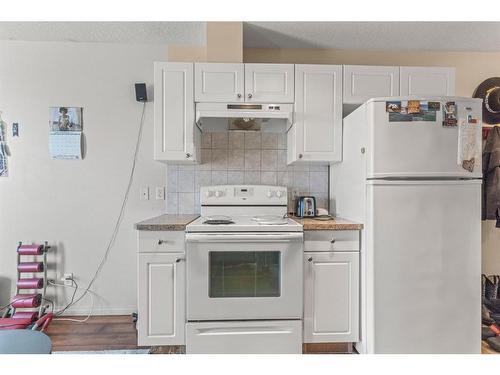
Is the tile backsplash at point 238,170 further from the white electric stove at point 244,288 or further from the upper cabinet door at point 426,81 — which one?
the upper cabinet door at point 426,81

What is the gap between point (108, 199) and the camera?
101 inches

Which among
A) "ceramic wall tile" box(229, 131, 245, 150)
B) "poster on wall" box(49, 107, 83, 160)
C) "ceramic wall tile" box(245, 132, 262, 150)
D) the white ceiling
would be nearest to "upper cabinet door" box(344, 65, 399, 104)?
the white ceiling

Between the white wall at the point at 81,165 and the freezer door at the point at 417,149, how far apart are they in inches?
72.3

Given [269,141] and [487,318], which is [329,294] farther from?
[487,318]

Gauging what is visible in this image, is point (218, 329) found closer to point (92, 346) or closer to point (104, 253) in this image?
point (92, 346)

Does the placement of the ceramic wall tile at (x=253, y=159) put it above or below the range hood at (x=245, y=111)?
below

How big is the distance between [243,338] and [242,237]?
0.65 meters

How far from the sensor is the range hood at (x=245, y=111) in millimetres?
2059

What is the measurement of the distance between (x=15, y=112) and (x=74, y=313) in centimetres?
186

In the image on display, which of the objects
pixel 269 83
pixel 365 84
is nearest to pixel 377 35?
pixel 365 84

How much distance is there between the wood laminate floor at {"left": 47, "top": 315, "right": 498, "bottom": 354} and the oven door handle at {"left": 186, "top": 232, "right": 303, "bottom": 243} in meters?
0.79

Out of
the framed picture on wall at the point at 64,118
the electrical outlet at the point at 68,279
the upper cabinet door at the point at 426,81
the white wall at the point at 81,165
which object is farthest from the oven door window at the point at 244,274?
the framed picture on wall at the point at 64,118

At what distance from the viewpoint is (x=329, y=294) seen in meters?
1.90

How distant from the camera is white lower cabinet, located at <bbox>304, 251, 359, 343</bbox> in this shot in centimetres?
190
